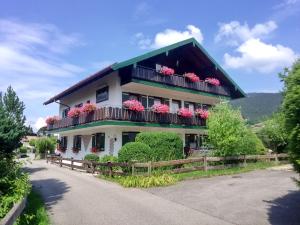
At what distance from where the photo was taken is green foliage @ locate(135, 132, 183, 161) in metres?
20.3

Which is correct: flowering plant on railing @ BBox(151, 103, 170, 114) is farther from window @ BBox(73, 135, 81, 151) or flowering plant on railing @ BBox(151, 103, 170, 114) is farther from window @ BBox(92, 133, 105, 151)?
window @ BBox(73, 135, 81, 151)

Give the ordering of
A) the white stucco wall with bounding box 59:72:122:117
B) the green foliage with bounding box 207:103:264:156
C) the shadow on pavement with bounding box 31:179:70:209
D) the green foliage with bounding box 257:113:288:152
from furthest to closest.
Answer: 1. the green foliage with bounding box 257:113:288:152
2. the white stucco wall with bounding box 59:72:122:117
3. the green foliage with bounding box 207:103:264:156
4. the shadow on pavement with bounding box 31:179:70:209

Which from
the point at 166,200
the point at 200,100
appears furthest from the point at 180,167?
the point at 200,100

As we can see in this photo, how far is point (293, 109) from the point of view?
7809mm

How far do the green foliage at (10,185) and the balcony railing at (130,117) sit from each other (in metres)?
12.4

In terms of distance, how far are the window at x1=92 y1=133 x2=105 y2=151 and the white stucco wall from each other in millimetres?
2717

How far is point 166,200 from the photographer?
12.6 m

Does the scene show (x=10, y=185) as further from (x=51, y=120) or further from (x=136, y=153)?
(x=51, y=120)

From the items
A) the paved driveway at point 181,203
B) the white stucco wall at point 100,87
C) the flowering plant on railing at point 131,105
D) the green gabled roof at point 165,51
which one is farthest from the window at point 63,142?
the paved driveway at point 181,203

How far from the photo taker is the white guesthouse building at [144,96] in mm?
24391

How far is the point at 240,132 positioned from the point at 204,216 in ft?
44.7

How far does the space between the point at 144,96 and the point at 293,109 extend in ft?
66.3

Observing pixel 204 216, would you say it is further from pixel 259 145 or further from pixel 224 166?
pixel 259 145

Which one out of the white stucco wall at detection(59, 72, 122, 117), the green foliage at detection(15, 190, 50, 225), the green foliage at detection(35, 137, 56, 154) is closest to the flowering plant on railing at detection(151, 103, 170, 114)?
the white stucco wall at detection(59, 72, 122, 117)
